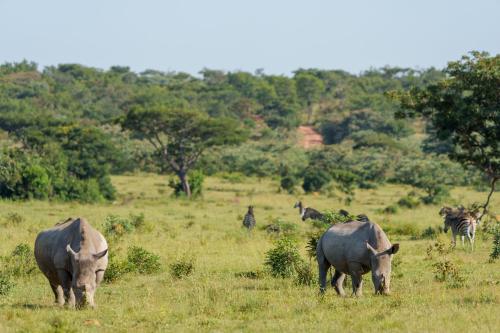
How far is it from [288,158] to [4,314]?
55.0 m

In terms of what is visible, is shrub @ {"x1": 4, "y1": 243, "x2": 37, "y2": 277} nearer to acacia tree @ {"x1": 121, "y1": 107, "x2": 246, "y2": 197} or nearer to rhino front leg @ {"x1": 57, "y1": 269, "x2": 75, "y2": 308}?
rhino front leg @ {"x1": 57, "y1": 269, "x2": 75, "y2": 308}

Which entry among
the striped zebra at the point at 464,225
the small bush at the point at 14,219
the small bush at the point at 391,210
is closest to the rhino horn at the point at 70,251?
the striped zebra at the point at 464,225

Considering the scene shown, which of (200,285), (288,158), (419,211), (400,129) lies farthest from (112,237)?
(400,129)

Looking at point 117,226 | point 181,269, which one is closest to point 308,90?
point 117,226

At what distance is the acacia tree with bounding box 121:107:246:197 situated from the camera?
161 ft

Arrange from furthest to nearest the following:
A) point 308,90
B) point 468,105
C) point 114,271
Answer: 1. point 308,90
2. point 468,105
3. point 114,271

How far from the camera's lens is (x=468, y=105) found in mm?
25891

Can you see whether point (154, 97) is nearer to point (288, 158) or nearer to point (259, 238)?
point (288, 158)

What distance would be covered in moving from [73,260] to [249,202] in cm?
3000

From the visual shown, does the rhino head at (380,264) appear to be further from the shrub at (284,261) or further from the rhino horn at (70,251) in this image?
the rhino horn at (70,251)

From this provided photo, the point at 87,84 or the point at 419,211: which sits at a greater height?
the point at 87,84

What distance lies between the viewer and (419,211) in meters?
38.4

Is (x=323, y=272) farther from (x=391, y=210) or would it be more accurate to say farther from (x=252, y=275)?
(x=391, y=210)

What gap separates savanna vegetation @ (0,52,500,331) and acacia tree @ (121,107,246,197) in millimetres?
126
